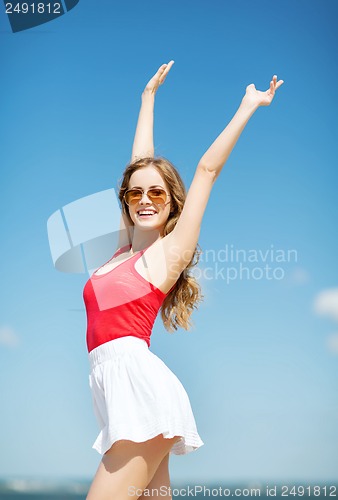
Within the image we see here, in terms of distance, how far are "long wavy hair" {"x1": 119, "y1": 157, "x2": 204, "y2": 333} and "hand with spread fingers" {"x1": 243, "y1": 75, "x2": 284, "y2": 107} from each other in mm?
462

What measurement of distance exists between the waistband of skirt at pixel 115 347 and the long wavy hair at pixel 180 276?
42 cm

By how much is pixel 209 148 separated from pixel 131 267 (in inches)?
21.5

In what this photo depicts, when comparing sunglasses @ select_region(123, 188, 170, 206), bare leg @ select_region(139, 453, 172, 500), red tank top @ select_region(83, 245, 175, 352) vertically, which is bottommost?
bare leg @ select_region(139, 453, 172, 500)

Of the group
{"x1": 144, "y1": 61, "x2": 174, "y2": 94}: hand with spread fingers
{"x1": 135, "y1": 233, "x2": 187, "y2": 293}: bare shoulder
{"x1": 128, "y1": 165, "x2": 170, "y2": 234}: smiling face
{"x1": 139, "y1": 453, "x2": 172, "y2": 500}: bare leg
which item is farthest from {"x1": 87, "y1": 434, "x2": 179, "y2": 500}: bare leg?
{"x1": 144, "y1": 61, "x2": 174, "y2": 94}: hand with spread fingers

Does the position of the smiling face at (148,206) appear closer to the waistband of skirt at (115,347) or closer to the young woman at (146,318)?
the young woman at (146,318)

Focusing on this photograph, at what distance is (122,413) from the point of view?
214cm

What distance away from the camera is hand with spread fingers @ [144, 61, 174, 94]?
3.18 meters

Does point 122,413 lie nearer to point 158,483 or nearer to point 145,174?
point 158,483

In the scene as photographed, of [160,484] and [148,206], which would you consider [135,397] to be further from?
[148,206]

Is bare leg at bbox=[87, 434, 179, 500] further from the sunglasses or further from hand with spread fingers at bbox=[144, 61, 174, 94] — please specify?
hand with spread fingers at bbox=[144, 61, 174, 94]

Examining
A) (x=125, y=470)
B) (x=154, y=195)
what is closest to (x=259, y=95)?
(x=154, y=195)

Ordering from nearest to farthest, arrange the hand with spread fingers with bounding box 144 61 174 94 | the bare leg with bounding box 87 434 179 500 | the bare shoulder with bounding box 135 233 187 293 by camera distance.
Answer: the bare leg with bounding box 87 434 179 500 < the bare shoulder with bounding box 135 233 187 293 < the hand with spread fingers with bounding box 144 61 174 94

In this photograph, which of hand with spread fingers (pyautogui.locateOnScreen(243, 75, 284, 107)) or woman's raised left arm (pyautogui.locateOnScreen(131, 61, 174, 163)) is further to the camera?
woman's raised left arm (pyautogui.locateOnScreen(131, 61, 174, 163))

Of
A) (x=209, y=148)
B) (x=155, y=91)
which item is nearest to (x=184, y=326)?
(x=209, y=148)
